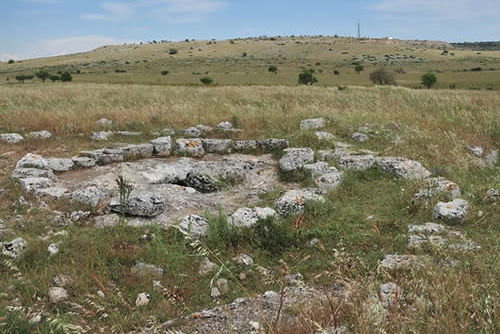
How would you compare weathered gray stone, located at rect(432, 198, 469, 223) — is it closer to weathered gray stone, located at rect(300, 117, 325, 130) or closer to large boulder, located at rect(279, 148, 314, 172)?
large boulder, located at rect(279, 148, 314, 172)

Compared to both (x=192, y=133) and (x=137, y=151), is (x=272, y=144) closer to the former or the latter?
(x=192, y=133)

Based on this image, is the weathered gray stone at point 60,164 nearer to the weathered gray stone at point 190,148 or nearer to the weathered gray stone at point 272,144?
the weathered gray stone at point 190,148

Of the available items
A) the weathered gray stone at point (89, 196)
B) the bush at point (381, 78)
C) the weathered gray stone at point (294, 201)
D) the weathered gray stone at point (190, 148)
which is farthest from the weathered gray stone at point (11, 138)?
the bush at point (381, 78)

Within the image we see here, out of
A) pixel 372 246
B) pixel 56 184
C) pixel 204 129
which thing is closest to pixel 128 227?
pixel 56 184

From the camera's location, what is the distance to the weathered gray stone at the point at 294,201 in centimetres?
646

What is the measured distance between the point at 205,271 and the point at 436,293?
276 centimetres

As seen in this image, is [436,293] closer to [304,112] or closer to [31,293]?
[31,293]

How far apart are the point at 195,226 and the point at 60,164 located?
4624 millimetres

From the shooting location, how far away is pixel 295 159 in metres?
8.89

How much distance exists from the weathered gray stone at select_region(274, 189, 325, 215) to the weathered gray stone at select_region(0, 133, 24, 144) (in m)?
8.15

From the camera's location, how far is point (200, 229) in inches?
229

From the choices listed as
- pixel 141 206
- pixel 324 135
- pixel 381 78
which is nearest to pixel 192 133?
pixel 324 135

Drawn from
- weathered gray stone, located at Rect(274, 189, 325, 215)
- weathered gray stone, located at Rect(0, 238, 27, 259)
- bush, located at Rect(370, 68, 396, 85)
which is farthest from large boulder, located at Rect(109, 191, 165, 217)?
bush, located at Rect(370, 68, 396, 85)

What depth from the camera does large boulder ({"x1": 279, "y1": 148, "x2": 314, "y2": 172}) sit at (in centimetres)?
866
